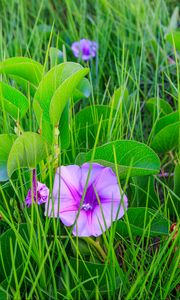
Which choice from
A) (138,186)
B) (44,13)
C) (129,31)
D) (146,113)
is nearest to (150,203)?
(138,186)

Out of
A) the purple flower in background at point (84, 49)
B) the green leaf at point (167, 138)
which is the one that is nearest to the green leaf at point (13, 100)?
the green leaf at point (167, 138)

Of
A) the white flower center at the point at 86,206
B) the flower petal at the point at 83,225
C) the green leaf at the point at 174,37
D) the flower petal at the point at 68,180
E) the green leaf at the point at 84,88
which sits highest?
the green leaf at the point at 174,37

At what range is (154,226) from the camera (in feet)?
2.59

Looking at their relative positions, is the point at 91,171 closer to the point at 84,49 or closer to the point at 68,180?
the point at 68,180

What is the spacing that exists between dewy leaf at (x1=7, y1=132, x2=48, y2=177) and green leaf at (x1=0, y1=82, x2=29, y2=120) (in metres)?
0.09

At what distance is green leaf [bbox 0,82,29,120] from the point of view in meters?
0.82

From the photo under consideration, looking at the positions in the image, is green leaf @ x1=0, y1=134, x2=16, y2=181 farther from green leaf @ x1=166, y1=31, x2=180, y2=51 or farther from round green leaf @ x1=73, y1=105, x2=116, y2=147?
green leaf @ x1=166, y1=31, x2=180, y2=51

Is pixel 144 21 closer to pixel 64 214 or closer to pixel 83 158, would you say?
pixel 83 158

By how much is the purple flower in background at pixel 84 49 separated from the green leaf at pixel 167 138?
50 cm

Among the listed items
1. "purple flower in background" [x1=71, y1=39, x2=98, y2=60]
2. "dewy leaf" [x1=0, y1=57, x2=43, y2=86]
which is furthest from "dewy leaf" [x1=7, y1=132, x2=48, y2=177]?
"purple flower in background" [x1=71, y1=39, x2=98, y2=60]

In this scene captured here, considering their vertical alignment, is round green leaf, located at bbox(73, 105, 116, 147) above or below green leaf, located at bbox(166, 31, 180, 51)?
below

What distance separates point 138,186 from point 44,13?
3.49 feet

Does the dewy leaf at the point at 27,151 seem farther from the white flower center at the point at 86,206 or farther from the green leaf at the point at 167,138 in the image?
the green leaf at the point at 167,138

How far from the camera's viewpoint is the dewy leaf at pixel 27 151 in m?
0.72
